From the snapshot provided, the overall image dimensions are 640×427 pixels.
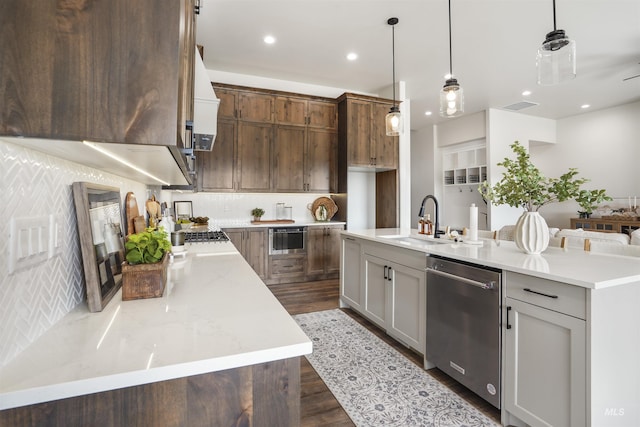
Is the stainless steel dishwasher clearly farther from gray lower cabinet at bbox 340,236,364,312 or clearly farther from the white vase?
gray lower cabinet at bbox 340,236,364,312

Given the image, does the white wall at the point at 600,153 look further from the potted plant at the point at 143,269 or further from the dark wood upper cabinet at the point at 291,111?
the potted plant at the point at 143,269

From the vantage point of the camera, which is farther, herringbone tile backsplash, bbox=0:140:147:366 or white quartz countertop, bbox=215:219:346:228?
white quartz countertop, bbox=215:219:346:228

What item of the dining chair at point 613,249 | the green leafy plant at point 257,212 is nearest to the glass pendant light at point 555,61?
the dining chair at point 613,249

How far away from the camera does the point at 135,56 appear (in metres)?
0.64

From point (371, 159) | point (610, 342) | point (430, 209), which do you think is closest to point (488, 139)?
point (430, 209)

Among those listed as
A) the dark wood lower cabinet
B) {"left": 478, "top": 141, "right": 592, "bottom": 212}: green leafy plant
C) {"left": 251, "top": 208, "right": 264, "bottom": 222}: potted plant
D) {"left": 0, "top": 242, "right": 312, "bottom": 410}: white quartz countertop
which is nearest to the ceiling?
{"left": 478, "top": 141, "right": 592, "bottom": 212}: green leafy plant

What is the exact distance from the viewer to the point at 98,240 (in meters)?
1.01

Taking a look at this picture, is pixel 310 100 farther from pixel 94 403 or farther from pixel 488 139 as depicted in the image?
pixel 94 403

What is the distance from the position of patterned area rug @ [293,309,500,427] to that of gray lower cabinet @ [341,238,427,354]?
0.19m

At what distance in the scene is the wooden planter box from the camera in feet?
3.38

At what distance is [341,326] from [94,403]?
2.60 meters

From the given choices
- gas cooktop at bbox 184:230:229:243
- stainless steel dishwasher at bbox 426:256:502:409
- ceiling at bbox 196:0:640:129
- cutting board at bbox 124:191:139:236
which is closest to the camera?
cutting board at bbox 124:191:139:236

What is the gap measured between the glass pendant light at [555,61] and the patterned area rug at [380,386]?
2172mm

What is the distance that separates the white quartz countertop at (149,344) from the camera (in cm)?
57
